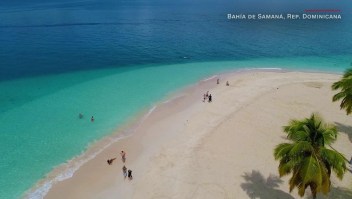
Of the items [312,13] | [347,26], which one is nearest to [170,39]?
[347,26]

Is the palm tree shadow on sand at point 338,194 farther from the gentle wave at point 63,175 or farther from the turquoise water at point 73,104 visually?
the turquoise water at point 73,104

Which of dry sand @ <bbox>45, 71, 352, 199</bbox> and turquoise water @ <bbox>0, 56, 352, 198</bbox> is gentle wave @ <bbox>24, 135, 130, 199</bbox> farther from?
turquoise water @ <bbox>0, 56, 352, 198</bbox>

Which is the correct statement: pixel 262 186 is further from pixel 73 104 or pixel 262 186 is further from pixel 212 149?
pixel 73 104

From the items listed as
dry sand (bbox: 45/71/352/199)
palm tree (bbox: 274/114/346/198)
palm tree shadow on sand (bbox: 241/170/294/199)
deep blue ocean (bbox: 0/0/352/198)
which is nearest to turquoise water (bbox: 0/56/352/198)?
deep blue ocean (bbox: 0/0/352/198)

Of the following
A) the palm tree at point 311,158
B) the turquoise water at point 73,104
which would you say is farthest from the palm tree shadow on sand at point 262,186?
the turquoise water at point 73,104

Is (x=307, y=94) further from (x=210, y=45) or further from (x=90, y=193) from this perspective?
(x=210, y=45)

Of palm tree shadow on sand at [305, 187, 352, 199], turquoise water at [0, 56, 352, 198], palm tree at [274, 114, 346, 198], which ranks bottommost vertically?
palm tree shadow on sand at [305, 187, 352, 199]
